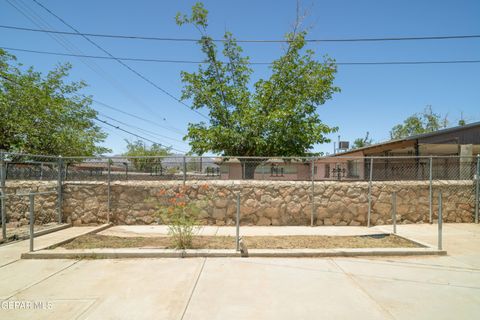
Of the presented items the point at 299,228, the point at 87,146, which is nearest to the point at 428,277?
the point at 299,228

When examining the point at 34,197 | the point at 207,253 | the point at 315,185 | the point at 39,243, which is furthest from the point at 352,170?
the point at 34,197

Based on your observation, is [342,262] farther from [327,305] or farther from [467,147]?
[467,147]

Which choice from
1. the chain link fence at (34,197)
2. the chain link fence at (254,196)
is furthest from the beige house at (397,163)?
the chain link fence at (34,197)

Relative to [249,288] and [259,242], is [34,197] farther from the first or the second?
[249,288]

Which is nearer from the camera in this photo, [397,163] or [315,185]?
[315,185]

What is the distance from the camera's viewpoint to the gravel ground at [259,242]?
6062 millimetres

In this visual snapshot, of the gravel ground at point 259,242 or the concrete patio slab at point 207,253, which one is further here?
the gravel ground at point 259,242

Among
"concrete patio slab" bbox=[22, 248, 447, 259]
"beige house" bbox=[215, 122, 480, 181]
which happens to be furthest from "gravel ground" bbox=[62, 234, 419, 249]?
"beige house" bbox=[215, 122, 480, 181]

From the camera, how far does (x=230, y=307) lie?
3.48m

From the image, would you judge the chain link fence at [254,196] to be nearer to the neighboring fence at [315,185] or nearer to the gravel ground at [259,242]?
the neighboring fence at [315,185]

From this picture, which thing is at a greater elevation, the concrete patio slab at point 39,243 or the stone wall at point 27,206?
the stone wall at point 27,206

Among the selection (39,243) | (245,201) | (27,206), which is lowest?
(39,243)

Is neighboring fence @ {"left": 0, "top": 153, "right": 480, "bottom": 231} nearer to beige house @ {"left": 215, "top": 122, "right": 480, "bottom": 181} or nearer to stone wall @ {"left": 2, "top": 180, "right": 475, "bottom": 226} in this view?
stone wall @ {"left": 2, "top": 180, "right": 475, "bottom": 226}

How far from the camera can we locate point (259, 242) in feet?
21.1
